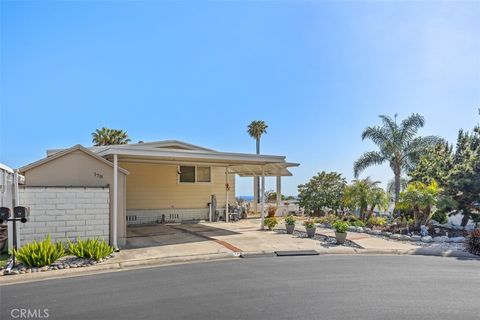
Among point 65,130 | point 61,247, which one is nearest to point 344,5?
point 61,247

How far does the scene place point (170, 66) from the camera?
44.2 feet

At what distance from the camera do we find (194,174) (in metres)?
16.9

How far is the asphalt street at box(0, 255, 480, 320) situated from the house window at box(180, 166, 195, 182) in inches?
350

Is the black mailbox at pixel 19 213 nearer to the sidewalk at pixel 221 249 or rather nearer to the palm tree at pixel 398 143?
the sidewalk at pixel 221 249

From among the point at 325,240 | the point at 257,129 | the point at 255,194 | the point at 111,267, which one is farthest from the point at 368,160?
the point at 257,129

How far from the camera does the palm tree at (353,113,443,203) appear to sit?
19.1 meters

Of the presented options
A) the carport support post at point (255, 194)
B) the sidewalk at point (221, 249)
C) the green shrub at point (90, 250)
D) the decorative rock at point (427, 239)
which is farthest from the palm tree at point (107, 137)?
the decorative rock at point (427, 239)

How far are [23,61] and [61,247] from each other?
5315 mm

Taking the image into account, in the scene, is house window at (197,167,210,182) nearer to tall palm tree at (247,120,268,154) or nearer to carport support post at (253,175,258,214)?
carport support post at (253,175,258,214)

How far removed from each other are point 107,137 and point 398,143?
82.5 feet

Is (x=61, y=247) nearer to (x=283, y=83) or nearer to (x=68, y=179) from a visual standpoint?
(x=68, y=179)

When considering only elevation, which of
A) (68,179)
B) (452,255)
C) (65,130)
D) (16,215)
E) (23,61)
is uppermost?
(23,61)

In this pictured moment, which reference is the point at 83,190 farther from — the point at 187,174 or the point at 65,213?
the point at 187,174

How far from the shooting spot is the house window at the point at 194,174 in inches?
653
